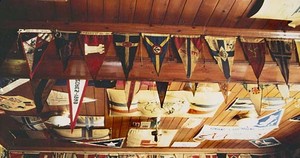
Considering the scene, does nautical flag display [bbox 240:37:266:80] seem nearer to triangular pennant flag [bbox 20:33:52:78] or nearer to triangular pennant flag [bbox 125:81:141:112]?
triangular pennant flag [bbox 125:81:141:112]

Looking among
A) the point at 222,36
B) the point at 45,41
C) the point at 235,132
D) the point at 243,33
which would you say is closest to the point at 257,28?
the point at 243,33

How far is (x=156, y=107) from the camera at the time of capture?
4.50 metres

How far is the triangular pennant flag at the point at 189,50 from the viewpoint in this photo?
9.34 feet

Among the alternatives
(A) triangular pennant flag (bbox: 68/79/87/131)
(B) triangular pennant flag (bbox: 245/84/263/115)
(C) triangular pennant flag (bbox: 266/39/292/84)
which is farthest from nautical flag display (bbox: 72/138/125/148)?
(C) triangular pennant flag (bbox: 266/39/292/84)

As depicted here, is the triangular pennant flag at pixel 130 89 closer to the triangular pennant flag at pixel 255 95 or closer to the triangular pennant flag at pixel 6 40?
the triangular pennant flag at pixel 255 95

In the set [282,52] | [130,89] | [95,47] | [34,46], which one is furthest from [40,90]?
[282,52]

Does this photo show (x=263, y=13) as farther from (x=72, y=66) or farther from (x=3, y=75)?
(x=3, y=75)

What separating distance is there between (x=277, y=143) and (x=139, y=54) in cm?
492

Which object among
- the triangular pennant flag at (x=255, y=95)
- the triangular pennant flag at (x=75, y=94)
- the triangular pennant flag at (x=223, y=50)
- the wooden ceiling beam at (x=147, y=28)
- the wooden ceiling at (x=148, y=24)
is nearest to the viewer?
the wooden ceiling at (x=148, y=24)

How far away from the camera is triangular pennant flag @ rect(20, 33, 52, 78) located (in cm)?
266

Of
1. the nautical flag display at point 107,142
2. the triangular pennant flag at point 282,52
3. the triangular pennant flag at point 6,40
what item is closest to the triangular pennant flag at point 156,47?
the triangular pennant flag at point 282,52

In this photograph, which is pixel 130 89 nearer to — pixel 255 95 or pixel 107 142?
pixel 255 95

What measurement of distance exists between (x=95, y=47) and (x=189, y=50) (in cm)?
88

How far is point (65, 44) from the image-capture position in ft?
8.98
